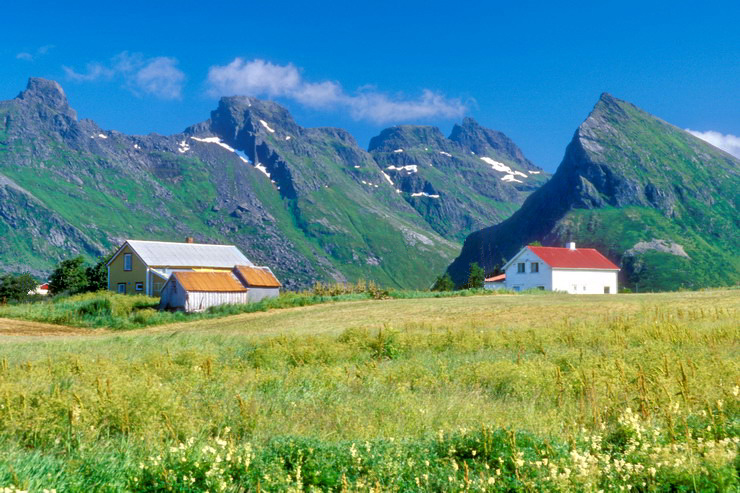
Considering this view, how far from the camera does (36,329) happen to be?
37.8 metres

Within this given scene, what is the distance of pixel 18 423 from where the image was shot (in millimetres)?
7871

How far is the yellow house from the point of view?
67000 mm

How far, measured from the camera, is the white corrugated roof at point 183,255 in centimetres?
6856

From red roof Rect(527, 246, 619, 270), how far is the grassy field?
63.8 meters

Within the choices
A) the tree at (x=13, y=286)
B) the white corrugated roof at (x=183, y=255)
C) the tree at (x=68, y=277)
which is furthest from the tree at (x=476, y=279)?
the tree at (x=13, y=286)

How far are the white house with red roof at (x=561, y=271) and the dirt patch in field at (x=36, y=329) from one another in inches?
2153

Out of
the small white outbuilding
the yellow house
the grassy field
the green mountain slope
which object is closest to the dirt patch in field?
the small white outbuilding

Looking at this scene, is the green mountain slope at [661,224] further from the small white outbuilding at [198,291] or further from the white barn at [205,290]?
the small white outbuilding at [198,291]

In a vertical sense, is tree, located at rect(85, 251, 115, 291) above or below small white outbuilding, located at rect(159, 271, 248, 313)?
above

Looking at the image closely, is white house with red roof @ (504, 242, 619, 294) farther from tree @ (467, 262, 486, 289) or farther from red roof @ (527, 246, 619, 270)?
tree @ (467, 262, 486, 289)

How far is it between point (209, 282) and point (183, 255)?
1692cm

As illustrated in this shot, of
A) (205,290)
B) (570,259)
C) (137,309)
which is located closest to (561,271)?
(570,259)

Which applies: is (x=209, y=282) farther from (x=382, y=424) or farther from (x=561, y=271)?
(x=382, y=424)

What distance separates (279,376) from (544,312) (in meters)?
24.1
